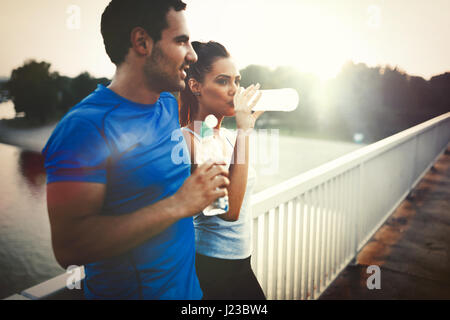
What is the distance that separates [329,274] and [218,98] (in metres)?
2.14

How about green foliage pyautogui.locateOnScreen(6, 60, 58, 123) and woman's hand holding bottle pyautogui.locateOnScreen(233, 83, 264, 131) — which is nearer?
woman's hand holding bottle pyautogui.locateOnScreen(233, 83, 264, 131)

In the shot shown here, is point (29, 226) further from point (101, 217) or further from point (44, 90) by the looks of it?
point (101, 217)

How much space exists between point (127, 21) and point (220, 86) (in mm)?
447

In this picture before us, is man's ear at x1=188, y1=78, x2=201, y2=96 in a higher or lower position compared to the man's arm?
higher

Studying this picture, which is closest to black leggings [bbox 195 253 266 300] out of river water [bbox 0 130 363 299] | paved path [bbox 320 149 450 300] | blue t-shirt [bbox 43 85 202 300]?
blue t-shirt [bbox 43 85 202 300]

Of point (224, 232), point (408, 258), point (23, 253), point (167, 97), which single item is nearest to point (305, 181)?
point (224, 232)

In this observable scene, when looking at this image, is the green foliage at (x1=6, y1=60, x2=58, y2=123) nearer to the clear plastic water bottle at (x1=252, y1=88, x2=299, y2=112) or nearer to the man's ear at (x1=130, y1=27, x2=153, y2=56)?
the man's ear at (x1=130, y1=27, x2=153, y2=56)

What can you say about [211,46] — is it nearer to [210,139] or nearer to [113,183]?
[210,139]

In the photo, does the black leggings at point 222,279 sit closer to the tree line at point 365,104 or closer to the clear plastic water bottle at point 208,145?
the clear plastic water bottle at point 208,145

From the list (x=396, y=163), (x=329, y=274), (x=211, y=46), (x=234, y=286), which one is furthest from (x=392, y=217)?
(x=211, y=46)

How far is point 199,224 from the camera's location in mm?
1291

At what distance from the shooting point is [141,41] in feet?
2.59

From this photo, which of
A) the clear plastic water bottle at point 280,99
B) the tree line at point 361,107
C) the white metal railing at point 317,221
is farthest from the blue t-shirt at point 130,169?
the tree line at point 361,107

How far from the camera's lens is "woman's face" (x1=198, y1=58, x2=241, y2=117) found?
1.17 m
